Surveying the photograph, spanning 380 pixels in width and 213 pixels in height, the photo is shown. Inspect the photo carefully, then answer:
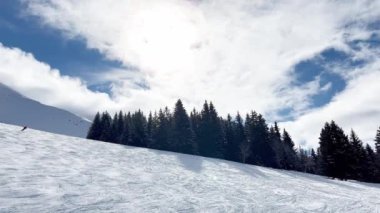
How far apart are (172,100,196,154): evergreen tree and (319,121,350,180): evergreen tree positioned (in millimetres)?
25219

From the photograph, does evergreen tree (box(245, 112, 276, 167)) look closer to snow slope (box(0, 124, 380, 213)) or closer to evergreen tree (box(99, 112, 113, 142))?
evergreen tree (box(99, 112, 113, 142))

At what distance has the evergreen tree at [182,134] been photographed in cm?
Result: 6156

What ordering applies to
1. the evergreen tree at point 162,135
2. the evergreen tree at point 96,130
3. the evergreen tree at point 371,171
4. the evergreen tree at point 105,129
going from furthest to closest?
the evergreen tree at point 96,130, the evergreen tree at point 105,129, the evergreen tree at point 162,135, the evergreen tree at point 371,171

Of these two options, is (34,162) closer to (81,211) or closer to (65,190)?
(65,190)

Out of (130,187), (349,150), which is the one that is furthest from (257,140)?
(130,187)

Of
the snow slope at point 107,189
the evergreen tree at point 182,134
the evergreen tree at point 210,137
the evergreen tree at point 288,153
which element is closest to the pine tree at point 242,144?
the evergreen tree at point 210,137

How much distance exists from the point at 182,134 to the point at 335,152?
29361 millimetres

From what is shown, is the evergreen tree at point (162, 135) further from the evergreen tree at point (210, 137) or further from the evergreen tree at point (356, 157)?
Answer: the evergreen tree at point (356, 157)

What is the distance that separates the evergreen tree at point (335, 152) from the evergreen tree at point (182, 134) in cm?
2522

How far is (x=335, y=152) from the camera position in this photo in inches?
1743

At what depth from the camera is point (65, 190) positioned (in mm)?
9438

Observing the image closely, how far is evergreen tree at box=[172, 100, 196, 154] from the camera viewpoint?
61.6m

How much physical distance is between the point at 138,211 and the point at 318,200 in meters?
9.59

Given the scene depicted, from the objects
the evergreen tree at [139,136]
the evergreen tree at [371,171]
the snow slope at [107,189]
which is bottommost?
the snow slope at [107,189]
